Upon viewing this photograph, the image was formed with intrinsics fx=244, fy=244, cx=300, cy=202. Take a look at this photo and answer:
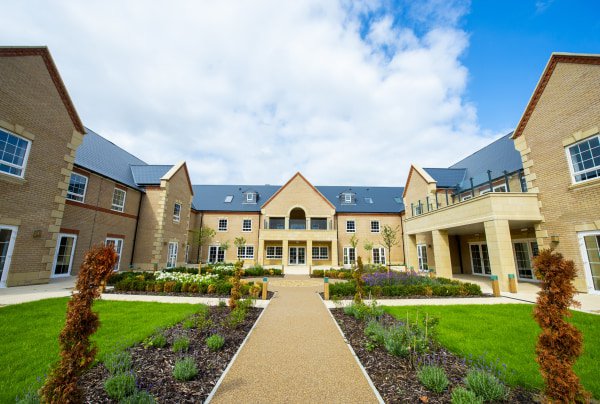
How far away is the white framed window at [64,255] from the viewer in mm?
14836

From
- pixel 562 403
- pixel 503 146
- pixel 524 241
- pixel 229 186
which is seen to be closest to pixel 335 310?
pixel 562 403

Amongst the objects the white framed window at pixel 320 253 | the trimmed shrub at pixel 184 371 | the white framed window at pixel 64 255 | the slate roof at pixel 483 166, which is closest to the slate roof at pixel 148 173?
the white framed window at pixel 64 255

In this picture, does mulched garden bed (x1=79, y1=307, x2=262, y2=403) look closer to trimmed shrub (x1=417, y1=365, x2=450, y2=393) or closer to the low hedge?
trimmed shrub (x1=417, y1=365, x2=450, y2=393)

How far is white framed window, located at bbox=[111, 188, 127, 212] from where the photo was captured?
63.4 ft

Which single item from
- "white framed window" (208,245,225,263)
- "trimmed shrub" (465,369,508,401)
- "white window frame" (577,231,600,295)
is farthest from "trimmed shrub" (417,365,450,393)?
"white framed window" (208,245,225,263)

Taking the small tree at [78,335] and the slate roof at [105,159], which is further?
the slate roof at [105,159]

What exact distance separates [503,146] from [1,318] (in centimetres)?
3046

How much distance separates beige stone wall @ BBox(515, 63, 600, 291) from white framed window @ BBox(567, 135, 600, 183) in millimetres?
248

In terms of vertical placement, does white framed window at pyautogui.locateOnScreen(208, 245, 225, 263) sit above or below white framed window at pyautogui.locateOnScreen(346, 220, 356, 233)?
below

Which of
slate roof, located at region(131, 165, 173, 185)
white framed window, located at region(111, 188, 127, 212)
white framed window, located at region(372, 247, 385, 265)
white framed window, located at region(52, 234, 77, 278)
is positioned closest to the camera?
white framed window, located at region(52, 234, 77, 278)

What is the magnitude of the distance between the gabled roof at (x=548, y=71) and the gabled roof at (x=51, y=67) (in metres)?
26.8

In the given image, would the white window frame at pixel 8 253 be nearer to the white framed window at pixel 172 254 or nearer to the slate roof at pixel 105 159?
the slate roof at pixel 105 159

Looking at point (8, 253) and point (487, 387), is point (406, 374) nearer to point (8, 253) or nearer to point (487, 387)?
point (487, 387)

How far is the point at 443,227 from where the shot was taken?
60.1ft
